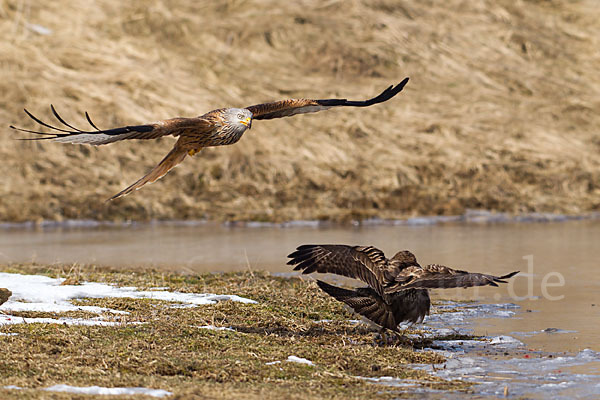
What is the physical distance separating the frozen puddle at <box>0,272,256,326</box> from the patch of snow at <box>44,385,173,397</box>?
6.99 ft

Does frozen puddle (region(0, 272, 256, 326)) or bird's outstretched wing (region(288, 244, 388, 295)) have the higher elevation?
bird's outstretched wing (region(288, 244, 388, 295))

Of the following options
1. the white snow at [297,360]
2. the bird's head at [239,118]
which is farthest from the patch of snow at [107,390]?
the bird's head at [239,118]

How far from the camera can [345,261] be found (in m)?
7.45

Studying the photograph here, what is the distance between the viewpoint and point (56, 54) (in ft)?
92.1

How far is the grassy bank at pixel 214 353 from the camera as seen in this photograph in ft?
19.0

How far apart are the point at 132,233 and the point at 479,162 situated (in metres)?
11.4

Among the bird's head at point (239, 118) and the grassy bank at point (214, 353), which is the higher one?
the bird's head at point (239, 118)

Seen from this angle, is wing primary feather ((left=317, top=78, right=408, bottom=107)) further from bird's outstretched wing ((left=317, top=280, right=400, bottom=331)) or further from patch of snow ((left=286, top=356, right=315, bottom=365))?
patch of snow ((left=286, top=356, right=315, bottom=365))

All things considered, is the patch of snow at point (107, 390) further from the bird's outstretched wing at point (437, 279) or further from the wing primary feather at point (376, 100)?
the wing primary feather at point (376, 100)

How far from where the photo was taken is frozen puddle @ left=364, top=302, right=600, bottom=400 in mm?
5910

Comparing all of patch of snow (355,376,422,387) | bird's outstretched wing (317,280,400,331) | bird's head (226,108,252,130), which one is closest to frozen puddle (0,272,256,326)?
bird's outstretched wing (317,280,400,331)

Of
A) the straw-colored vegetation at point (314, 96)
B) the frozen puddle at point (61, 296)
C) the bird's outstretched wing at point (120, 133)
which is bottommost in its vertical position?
the frozen puddle at point (61, 296)

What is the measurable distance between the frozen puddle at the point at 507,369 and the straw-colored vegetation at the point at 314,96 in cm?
1319

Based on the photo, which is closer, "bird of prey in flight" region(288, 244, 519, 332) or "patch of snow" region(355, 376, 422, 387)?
"patch of snow" region(355, 376, 422, 387)
